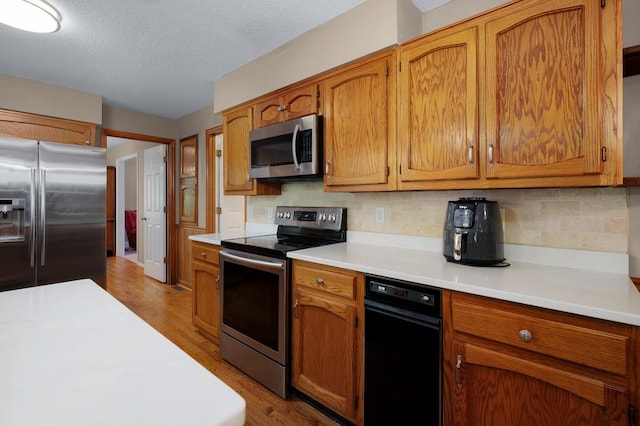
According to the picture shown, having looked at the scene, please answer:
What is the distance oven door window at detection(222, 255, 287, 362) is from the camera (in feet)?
6.34

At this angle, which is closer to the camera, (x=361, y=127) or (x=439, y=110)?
(x=439, y=110)

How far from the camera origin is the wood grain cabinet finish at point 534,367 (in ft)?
3.14

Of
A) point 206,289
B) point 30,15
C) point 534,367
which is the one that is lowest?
point 206,289

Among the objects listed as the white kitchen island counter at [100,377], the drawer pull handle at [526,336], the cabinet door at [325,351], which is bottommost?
the cabinet door at [325,351]

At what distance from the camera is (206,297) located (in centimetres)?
268

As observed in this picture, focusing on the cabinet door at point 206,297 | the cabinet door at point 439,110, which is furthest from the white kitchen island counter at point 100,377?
the cabinet door at point 206,297

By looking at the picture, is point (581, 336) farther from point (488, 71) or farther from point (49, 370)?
point (49, 370)

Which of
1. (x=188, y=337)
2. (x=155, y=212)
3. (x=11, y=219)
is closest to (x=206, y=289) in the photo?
(x=188, y=337)

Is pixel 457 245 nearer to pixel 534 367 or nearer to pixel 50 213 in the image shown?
pixel 534 367

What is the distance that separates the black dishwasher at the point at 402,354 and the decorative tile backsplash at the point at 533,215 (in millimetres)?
646

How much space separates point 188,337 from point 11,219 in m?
1.82

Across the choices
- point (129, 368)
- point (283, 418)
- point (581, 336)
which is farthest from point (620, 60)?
point (283, 418)

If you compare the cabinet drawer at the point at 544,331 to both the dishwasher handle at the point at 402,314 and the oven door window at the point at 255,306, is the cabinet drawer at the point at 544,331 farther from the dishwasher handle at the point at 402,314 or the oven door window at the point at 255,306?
the oven door window at the point at 255,306

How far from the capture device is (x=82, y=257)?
3.08 meters
